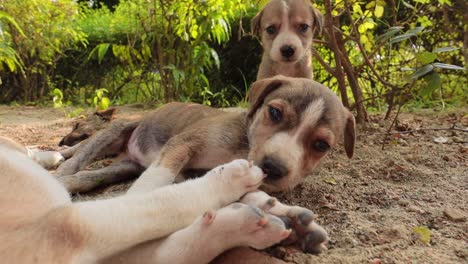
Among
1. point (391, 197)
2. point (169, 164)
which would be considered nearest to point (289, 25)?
point (391, 197)

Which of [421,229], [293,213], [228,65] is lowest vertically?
[228,65]

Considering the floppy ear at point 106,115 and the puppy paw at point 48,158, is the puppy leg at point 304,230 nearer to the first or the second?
the puppy paw at point 48,158

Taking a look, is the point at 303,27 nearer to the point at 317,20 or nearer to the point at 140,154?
the point at 317,20

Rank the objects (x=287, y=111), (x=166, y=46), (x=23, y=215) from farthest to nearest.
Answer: (x=166, y=46) < (x=287, y=111) < (x=23, y=215)

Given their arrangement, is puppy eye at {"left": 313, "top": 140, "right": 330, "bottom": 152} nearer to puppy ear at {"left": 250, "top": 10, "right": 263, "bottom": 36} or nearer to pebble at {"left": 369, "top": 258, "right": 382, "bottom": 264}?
pebble at {"left": 369, "top": 258, "right": 382, "bottom": 264}

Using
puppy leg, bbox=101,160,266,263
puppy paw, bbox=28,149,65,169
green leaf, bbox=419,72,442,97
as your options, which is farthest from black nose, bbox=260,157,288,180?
puppy paw, bbox=28,149,65,169

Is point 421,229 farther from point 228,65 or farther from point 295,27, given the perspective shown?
point 228,65

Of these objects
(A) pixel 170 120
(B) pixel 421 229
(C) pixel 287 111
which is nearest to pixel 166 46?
(A) pixel 170 120

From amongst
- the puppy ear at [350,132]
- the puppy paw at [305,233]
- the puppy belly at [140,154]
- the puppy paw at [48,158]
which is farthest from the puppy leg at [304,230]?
the puppy paw at [48,158]
